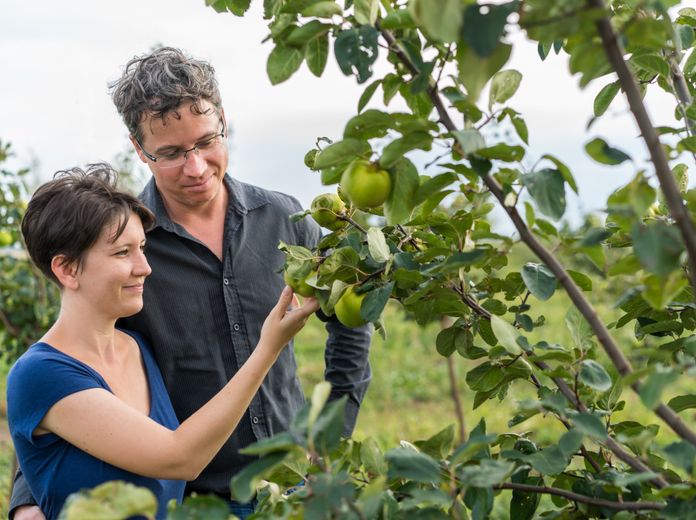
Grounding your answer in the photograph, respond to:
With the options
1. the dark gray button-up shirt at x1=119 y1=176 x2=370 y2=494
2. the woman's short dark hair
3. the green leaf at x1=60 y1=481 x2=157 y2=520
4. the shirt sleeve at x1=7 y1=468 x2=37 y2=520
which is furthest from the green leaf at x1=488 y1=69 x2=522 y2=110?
the shirt sleeve at x1=7 y1=468 x2=37 y2=520

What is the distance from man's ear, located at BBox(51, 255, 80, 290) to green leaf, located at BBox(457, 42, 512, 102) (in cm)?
129

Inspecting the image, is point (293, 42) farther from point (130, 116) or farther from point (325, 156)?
point (130, 116)

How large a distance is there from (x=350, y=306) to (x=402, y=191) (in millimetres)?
333

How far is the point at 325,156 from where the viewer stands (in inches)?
49.9

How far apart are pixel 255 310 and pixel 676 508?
1453 mm

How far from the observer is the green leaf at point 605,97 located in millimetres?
1725

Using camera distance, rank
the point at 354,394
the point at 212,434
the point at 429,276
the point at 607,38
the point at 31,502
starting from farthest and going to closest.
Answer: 1. the point at 354,394
2. the point at 31,502
3. the point at 212,434
4. the point at 429,276
5. the point at 607,38

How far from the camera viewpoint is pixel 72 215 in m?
2.03

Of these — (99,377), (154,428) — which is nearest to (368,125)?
(154,428)

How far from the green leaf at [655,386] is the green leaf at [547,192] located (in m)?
0.23

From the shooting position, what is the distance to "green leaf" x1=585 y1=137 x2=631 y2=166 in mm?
1165

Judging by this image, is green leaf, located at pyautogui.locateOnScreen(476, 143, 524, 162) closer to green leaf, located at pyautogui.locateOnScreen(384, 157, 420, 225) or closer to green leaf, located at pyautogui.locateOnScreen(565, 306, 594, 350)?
green leaf, located at pyautogui.locateOnScreen(384, 157, 420, 225)

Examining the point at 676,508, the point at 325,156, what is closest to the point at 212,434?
the point at 325,156

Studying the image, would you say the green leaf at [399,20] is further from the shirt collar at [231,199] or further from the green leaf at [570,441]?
the shirt collar at [231,199]
